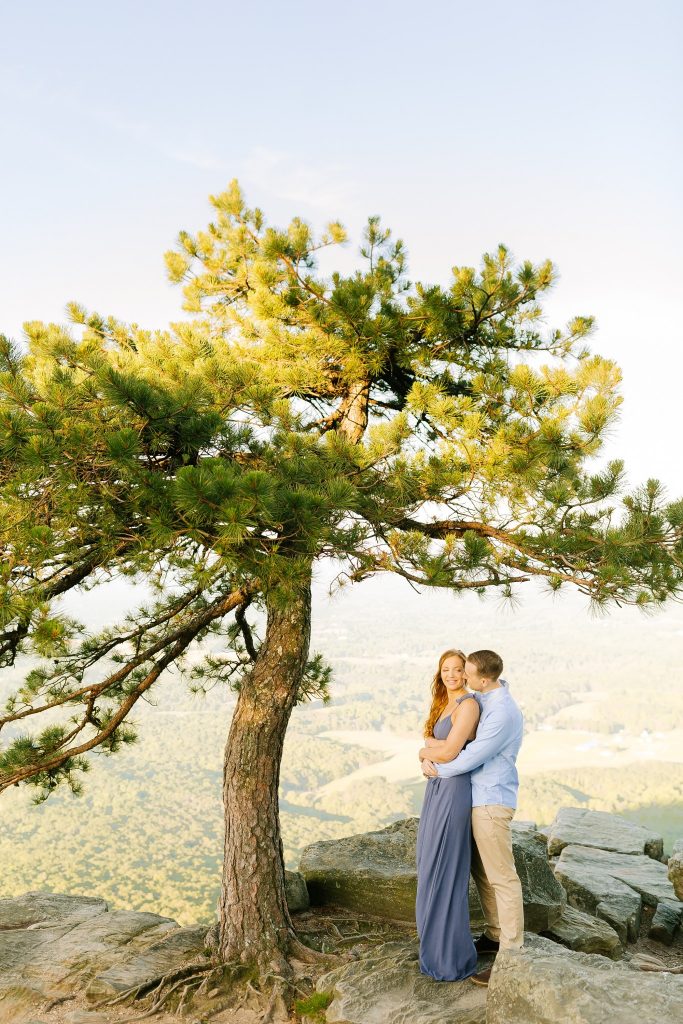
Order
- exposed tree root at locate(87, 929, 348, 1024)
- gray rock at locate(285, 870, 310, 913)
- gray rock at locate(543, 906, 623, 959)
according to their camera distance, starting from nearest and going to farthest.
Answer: exposed tree root at locate(87, 929, 348, 1024)
gray rock at locate(543, 906, 623, 959)
gray rock at locate(285, 870, 310, 913)

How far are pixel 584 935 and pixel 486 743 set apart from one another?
2.96m

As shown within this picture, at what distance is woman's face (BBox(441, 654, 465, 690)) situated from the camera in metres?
3.82

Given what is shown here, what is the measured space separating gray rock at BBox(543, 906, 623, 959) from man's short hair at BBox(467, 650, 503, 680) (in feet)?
9.61

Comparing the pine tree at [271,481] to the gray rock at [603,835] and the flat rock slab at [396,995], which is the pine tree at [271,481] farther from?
the gray rock at [603,835]

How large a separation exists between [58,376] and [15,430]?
1.70ft

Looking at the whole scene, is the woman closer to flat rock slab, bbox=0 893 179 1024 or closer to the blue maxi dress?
the blue maxi dress

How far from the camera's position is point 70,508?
3.62 meters

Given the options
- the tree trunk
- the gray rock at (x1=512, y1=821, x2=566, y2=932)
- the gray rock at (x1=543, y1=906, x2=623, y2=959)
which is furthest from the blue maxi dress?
the gray rock at (x1=543, y1=906, x2=623, y2=959)

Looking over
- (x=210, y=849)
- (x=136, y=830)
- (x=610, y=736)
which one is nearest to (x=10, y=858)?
(x=136, y=830)

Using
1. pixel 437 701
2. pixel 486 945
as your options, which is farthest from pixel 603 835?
pixel 437 701

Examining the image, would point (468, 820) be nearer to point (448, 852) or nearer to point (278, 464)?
point (448, 852)

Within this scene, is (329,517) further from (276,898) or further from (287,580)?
(276,898)

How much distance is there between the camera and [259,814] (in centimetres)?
478

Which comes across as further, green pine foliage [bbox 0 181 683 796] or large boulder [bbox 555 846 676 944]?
large boulder [bbox 555 846 676 944]
